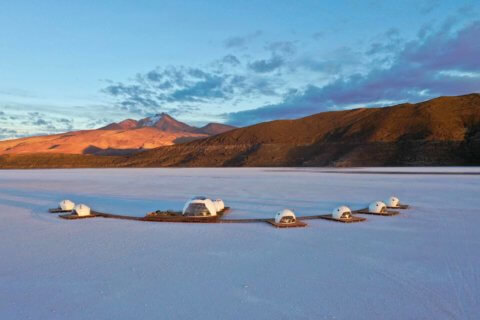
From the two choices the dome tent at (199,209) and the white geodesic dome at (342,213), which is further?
the dome tent at (199,209)

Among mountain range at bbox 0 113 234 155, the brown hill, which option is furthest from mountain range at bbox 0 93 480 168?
mountain range at bbox 0 113 234 155

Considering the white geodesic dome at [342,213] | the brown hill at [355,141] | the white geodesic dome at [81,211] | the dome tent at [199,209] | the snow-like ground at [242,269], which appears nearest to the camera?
the snow-like ground at [242,269]

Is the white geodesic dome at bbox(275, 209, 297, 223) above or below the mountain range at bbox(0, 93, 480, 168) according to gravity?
below

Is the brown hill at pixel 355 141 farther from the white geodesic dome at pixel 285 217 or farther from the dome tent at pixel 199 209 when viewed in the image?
the white geodesic dome at pixel 285 217

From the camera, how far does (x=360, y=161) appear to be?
3413 inches

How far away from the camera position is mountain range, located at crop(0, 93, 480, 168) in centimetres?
8501

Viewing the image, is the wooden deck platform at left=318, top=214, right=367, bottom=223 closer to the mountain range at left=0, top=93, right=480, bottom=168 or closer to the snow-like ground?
the snow-like ground

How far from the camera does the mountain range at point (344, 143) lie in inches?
3347

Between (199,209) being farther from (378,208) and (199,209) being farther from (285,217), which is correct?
(378,208)

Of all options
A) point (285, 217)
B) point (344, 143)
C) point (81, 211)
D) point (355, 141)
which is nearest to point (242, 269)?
point (285, 217)

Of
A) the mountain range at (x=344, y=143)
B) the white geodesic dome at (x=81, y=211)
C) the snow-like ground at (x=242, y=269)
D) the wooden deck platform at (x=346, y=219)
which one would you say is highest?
the mountain range at (x=344, y=143)

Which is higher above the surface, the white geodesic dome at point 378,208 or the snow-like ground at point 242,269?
the white geodesic dome at point 378,208

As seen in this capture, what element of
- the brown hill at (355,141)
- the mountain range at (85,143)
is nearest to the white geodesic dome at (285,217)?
the brown hill at (355,141)

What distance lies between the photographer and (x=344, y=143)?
330 ft
